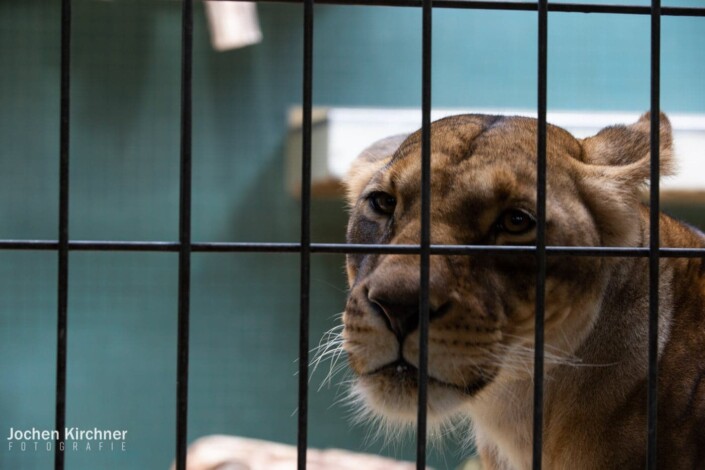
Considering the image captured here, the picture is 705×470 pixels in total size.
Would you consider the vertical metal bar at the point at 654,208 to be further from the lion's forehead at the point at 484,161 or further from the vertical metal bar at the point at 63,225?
the vertical metal bar at the point at 63,225

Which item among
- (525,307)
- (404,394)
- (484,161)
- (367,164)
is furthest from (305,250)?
(367,164)

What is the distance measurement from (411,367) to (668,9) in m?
0.87

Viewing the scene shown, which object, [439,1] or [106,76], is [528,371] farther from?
[106,76]

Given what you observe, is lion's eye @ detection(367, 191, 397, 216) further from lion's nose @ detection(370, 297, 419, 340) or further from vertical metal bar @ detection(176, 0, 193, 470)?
vertical metal bar @ detection(176, 0, 193, 470)

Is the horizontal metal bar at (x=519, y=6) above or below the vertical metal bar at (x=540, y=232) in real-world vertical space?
above

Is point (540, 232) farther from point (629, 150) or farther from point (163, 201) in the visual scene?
point (163, 201)

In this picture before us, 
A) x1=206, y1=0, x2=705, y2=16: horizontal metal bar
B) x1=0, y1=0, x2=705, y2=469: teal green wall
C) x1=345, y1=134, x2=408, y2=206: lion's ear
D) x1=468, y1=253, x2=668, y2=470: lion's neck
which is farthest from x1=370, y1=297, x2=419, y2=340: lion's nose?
x1=0, y1=0, x2=705, y2=469: teal green wall

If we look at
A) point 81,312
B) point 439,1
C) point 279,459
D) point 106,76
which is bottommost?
point 279,459

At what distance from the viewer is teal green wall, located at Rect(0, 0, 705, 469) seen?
621 cm

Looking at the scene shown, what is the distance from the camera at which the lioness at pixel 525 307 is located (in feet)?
6.23

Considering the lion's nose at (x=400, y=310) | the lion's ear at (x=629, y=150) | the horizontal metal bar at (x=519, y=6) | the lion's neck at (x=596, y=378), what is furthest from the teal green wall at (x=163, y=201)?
the horizontal metal bar at (x=519, y=6)

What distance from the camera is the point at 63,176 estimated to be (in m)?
1.26

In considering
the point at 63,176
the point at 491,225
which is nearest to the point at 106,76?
the point at 491,225

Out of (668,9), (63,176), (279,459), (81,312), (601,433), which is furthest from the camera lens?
(81,312)
